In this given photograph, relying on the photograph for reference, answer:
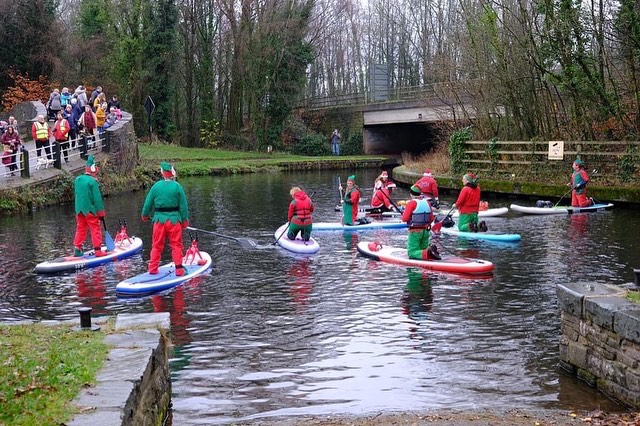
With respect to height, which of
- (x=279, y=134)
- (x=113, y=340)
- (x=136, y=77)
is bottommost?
(x=113, y=340)

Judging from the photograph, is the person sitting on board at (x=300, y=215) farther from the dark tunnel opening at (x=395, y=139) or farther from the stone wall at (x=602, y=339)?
the dark tunnel opening at (x=395, y=139)

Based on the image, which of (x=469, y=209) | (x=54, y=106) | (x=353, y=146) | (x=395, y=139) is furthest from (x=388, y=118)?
(x=469, y=209)

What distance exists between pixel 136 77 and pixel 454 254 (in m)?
38.0

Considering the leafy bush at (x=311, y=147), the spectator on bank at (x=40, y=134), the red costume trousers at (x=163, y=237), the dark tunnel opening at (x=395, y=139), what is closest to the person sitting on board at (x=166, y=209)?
the red costume trousers at (x=163, y=237)

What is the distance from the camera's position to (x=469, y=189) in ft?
55.1

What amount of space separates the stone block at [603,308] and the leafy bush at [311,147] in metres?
45.9

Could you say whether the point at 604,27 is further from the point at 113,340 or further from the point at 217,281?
the point at 113,340

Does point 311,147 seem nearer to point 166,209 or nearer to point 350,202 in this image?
point 350,202

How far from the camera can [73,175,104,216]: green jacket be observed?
13633 millimetres

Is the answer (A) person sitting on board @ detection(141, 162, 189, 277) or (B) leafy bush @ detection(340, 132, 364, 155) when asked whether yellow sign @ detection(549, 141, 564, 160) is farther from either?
(B) leafy bush @ detection(340, 132, 364, 155)

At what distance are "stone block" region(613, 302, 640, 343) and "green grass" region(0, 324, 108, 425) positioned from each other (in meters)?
4.66

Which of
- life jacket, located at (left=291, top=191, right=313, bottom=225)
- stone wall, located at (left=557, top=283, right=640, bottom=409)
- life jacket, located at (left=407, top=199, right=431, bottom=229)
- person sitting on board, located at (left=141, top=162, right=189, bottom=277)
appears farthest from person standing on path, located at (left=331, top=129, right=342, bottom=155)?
stone wall, located at (left=557, top=283, right=640, bottom=409)

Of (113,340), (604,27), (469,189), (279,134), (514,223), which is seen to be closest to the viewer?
(113,340)

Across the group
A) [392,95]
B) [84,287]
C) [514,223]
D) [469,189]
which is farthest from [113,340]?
[392,95]
